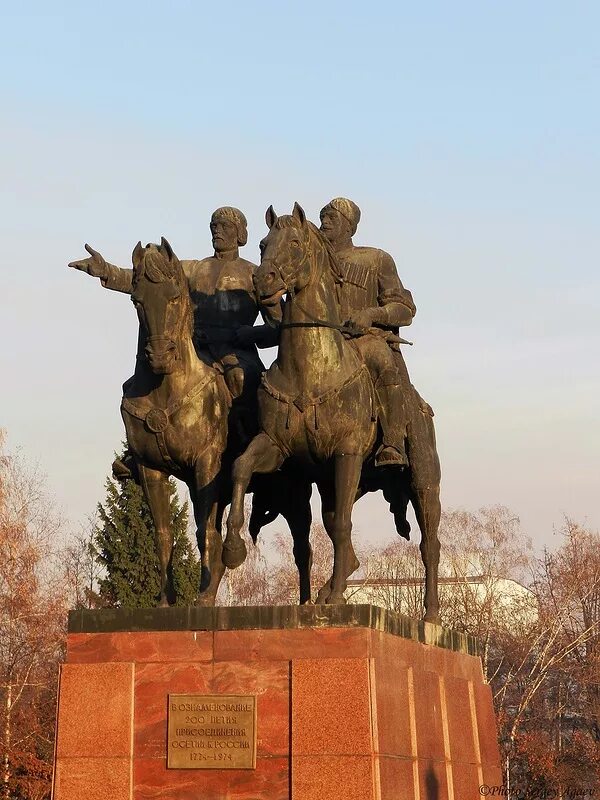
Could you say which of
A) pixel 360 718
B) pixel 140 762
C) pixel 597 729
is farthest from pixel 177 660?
Result: pixel 597 729

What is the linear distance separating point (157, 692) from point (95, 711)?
1.87ft

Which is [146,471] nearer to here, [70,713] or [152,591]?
[70,713]

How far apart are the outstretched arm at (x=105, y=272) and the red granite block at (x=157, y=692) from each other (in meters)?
3.71

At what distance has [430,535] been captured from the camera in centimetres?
1536

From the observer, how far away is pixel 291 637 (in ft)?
40.0

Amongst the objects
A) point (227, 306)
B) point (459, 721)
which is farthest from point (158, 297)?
point (459, 721)

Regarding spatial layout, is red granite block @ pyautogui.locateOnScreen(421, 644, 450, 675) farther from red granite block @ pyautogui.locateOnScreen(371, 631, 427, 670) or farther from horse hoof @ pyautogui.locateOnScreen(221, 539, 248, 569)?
horse hoof @ pyautogui.locateOnScreen(221, 539, 248, 569)

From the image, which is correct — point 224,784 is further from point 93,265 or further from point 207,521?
point 93,265

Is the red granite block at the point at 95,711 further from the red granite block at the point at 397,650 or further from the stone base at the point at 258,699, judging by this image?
the red granite block at the point at 397,650

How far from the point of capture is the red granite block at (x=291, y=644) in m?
12.1

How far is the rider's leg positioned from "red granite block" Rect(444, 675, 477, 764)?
7.69 feet

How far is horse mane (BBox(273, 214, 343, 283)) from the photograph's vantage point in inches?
509

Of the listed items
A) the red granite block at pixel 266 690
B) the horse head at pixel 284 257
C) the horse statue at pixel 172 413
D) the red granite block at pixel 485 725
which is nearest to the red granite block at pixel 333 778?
the red granite block at pixel 266 690

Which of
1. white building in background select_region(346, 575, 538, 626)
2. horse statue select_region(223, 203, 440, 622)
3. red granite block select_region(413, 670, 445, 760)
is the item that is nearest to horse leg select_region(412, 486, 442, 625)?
red granite block select_region(413, 670, 445, 760)
